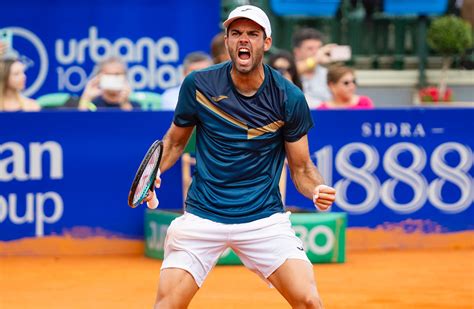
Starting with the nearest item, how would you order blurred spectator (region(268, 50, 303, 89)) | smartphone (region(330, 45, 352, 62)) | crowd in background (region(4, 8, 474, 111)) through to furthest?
blurred spectator (region(268, 50, 303, 89)), crowd in background (region(4, 8, 474, 111)), smartphone (region(330, 45, 352, 62))

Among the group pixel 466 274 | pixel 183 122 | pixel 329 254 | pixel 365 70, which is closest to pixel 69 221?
pixel 329 254

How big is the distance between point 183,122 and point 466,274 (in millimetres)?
4347

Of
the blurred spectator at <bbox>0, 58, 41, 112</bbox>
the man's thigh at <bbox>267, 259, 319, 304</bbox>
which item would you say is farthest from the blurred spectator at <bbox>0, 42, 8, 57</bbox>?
the man's thigh at <bbox>267, 259, 319, 304</bbox>

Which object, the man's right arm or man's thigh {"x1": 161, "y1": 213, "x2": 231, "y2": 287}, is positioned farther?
the man's right arm

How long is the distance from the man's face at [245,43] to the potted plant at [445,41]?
1061cm

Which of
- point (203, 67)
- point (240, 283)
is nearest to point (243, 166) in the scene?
point (240, 283)

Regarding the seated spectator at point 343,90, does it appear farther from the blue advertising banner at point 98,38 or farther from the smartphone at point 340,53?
the blue advertising banner at point 98,38

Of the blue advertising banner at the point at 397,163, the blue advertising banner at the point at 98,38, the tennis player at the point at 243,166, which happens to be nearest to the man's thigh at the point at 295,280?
the tennis player at the point at 243,166

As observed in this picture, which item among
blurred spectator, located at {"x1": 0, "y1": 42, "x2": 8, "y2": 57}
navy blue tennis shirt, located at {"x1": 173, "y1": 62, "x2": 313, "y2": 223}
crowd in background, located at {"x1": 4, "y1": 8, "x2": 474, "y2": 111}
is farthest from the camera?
blurred spectator, located at {"x1": 0, "y1": 42, "x2": 8, "y2": 57}

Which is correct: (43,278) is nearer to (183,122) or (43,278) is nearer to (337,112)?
(337,112)

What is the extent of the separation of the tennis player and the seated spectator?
507 centimetres

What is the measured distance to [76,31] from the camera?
1265cm

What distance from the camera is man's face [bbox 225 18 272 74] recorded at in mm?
5871

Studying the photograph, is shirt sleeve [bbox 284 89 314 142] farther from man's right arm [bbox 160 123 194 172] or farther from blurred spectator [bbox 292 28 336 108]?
blurred spectator [bbox 292 28 336 108]
